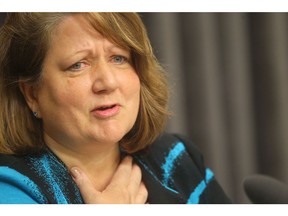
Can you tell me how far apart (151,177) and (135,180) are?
42mm

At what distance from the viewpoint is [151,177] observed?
3.38 feet

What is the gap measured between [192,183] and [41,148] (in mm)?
362

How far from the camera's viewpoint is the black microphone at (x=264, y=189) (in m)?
1.07

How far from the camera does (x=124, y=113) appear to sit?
3.18 ft

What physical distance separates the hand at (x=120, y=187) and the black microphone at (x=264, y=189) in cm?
26

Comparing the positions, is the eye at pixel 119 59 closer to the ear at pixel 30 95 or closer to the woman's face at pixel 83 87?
the woman's face at pixel 83 87

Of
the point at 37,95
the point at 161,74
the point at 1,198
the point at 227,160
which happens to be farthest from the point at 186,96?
the point at 1,198

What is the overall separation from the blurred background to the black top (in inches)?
1.3

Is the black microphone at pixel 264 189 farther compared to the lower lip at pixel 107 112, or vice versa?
the black microphone at pixel 264 189

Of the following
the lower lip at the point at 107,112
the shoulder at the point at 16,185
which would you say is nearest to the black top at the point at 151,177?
the shoulder at the point at 16,185

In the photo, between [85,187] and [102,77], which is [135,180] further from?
[102,77]

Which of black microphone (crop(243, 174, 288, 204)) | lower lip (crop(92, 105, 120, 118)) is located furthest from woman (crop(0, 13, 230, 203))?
black microphone (crop(243, 174, 288, 204))

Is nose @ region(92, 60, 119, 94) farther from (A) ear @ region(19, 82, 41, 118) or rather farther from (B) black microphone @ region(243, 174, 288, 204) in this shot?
(B) black microphone @ region(243, 174, 288, 204)

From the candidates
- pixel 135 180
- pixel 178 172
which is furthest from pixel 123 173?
pixel 178 172
